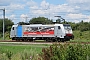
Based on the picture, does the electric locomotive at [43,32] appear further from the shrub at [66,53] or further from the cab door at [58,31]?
the shrub at [66,53]

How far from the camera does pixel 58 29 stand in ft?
175

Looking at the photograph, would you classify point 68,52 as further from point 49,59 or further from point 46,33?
point 46,33

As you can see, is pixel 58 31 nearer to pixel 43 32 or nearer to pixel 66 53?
pixel 43 32

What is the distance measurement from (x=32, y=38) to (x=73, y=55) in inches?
1856

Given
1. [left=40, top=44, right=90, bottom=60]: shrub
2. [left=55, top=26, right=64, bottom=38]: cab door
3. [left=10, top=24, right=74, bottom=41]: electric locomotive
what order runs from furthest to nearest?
[left=55, top=26, right=64, bottom=38]: cab door < [left=10, top=24, right=74, bottom=41]: electric locomotive < [left=40, top=44, right=90, bottom=60]: shrub

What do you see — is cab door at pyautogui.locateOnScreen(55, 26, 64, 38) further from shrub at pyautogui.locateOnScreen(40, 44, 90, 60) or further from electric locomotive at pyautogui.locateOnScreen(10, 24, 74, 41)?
shrub at pyautogui.locateOnScreen(40, 44, 90, 60)

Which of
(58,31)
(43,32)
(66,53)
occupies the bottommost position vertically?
(43,32)

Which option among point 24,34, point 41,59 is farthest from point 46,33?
point 41,59

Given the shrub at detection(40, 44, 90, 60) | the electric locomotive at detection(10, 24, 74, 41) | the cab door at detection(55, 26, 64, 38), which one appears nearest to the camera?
the shrub at detection(40, 44, 90, 60)

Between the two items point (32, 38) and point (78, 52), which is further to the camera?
point (32, 38)

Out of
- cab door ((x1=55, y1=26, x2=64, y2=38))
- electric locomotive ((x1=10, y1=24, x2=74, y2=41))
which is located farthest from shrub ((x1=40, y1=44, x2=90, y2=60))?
cab door ((x1=55, y1=26, x2=64, y2=38))

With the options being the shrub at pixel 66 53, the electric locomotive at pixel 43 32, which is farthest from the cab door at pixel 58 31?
the shrub at pixel 66 53

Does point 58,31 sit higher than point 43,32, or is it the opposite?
point 58,31

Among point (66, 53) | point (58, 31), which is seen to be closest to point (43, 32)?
point (58, 31)
